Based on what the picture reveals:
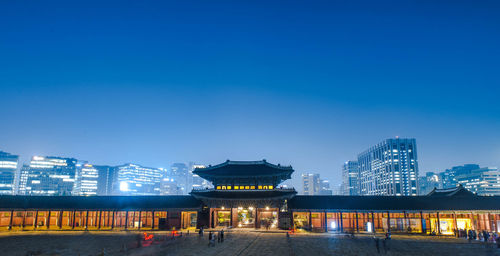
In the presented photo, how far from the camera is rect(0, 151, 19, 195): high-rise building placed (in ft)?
597

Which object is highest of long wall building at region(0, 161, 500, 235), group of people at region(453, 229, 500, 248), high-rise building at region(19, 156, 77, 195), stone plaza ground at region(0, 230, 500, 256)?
high-rise building at region(19, 156, 77, 195)

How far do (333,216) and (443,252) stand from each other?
19198 mm

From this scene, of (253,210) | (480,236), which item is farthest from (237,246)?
(480,236)

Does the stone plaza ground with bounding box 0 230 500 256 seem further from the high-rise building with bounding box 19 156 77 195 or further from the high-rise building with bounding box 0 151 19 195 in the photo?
the high-rise building with bounding box 19 156 77 195

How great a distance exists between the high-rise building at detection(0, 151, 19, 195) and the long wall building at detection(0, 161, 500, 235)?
16591 cm

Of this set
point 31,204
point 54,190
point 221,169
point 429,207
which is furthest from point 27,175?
point 429,207

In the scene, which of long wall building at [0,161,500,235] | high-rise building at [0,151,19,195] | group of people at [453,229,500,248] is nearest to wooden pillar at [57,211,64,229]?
long wall building at [0,161,500,235]

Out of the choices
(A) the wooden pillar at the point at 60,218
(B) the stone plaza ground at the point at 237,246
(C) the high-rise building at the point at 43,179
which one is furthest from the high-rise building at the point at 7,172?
(B) the stone plaza ground at the point at 237,246

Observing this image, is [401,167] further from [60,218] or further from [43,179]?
[43,179]

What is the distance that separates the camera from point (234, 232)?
1708 inches

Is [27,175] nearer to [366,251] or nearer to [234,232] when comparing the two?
[234,232]

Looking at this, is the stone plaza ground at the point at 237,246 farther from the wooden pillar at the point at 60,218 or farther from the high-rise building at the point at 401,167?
the high-rise building at the point at 401,167

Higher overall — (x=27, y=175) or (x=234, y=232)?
(x=27, y=175)

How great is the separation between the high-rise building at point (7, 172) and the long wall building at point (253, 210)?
544 feet
